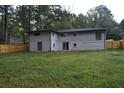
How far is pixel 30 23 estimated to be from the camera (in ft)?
132

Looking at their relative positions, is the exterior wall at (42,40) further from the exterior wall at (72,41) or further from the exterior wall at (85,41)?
the exterior wall at (85,41)

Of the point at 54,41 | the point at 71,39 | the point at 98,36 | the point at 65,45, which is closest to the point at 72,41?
the point at 71,39

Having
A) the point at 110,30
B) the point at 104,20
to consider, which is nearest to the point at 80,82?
the point at 110,30

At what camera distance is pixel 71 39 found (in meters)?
30.4

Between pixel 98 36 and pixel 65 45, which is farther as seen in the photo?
pixel 65 45

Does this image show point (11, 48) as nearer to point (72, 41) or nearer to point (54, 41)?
point (54, 41)

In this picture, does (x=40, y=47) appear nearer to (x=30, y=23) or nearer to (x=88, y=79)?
(x=30, y=23)

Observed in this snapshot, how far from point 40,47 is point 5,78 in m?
20.2

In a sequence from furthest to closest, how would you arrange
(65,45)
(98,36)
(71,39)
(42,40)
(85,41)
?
(65,45)
(71,39)
(85,41)
(98,36)
(42,40)

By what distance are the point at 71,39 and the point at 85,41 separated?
200cm

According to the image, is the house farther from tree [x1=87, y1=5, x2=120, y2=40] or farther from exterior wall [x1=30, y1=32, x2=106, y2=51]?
tree [x1=87, y1=5, x2=120, y2=40]

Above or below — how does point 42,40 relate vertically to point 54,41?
above

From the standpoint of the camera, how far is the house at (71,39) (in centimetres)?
2869
